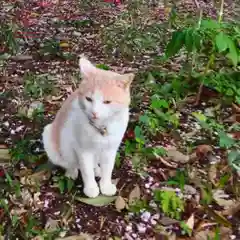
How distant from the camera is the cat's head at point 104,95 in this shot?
196 cm

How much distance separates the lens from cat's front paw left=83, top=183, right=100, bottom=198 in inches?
91.5

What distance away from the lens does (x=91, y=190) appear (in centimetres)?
232

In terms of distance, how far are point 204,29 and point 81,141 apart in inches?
39.3

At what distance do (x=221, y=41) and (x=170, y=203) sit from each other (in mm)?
851

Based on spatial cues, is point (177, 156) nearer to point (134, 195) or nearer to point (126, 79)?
point (134, 195)

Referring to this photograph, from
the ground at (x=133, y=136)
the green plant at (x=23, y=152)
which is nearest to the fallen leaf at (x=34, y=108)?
the ground at (x=133, y=136)

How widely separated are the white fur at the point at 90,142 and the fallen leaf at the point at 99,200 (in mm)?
20

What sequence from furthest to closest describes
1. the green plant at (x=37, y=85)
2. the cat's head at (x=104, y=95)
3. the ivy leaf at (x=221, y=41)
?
the green plant at (x=37, y=85) < the ivy leaf at (x=221, y=41) < the cat's head at (x=104, y=95)

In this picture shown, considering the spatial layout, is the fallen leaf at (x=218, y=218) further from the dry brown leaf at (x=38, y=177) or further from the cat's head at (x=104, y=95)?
the dry brown leaf at (x=38, y=177)

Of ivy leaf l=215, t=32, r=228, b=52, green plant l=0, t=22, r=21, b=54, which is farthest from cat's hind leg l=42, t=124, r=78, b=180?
green plant l=0, t=22, r=21, b=54

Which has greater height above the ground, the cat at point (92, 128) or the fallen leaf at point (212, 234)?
the cat at point (92, 128)

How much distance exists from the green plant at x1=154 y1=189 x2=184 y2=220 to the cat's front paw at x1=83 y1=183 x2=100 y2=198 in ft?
0.94

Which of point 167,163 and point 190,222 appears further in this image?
point 167,163

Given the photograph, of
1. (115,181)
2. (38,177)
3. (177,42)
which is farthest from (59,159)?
(177,42)
